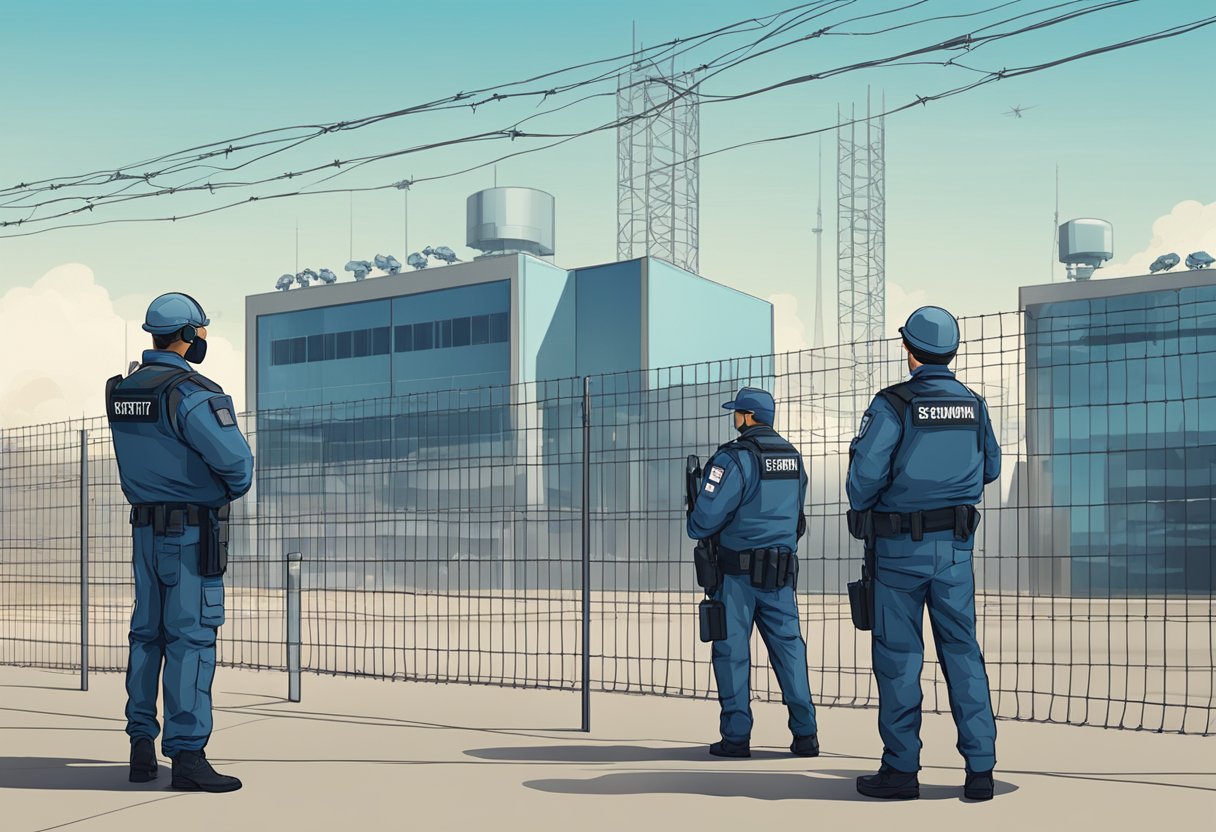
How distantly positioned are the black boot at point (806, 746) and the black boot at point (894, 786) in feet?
3.33

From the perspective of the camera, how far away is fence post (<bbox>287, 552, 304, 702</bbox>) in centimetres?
859

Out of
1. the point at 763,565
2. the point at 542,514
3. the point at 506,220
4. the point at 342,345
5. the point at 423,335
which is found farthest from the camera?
the point at 506,220

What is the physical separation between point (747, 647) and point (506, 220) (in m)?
46.9

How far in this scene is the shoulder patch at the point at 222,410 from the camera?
5.63 m

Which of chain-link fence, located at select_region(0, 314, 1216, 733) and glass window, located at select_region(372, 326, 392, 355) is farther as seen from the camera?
glass window, located at select_region(372, 326, 392, 355)

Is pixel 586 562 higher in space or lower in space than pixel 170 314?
lower

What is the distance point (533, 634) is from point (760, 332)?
35534 mm

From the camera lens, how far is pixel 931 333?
18.2 ft

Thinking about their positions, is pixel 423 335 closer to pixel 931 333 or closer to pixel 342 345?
pixel 342 345

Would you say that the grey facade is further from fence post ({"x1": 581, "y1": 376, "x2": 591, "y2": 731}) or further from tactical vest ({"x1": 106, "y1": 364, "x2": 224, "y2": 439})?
tactical vest ({"x1": 106, "y1": 364, "x2": 224, "y2": 439})

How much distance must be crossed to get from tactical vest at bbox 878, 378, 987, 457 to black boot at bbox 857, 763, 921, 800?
53.7 inches

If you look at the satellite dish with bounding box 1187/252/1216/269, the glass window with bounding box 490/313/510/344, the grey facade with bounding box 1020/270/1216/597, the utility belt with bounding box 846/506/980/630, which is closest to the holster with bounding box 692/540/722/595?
the utility belt with bounding box 846/506/980/630

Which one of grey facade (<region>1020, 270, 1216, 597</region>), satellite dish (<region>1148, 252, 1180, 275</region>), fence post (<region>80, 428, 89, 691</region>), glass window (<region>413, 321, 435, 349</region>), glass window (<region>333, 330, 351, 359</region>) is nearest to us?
fence post (<region>80, 428, 89, 691</region>)

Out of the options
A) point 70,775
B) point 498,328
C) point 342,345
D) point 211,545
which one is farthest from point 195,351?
point 342,345
